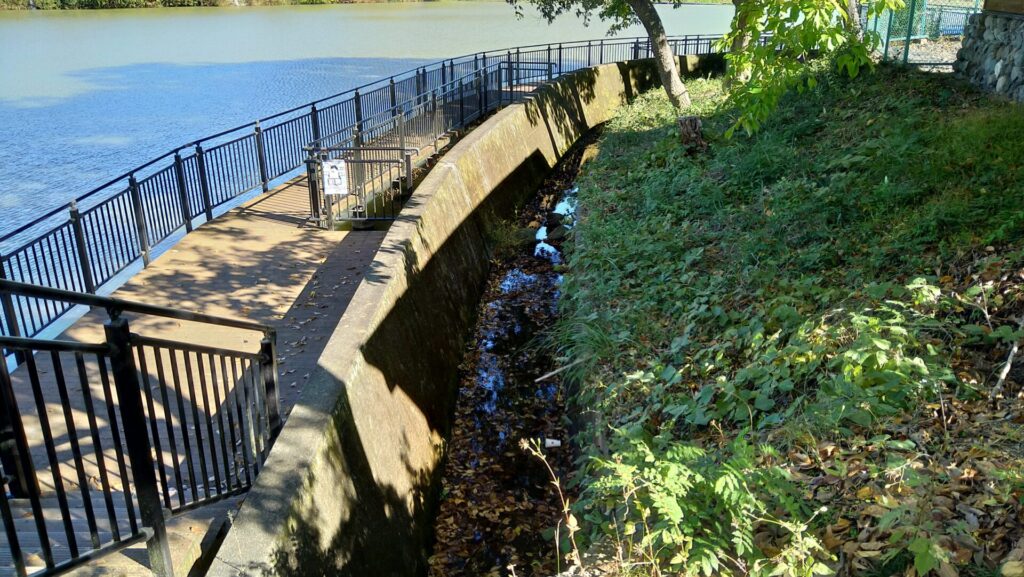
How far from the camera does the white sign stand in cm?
1057

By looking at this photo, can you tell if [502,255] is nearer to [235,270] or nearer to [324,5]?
[235,270]

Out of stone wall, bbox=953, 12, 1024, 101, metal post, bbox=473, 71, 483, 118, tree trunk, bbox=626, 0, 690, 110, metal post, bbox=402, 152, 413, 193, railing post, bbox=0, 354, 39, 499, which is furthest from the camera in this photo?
metal post, bbox=473, 71, 483, 118

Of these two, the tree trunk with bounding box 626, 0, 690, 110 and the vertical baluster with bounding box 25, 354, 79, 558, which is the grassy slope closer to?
the vertical baluster with bounding box 25, 354, 79, 558

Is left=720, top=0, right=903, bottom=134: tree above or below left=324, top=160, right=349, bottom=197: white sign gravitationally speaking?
above

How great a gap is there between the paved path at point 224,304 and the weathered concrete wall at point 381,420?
567 millimetres

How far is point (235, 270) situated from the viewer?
928cm

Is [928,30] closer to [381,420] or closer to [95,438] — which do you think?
[381,420]

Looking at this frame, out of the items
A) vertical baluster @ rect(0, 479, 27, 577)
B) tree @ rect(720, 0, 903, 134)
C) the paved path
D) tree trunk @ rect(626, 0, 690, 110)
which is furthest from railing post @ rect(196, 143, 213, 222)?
tree trunk @ rect(626, 0, 690, 110)

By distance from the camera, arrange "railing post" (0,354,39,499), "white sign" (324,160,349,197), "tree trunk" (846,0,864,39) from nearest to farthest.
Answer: "railing post" (0,354,39,499) → "tree trunk" (846,0,864,39) → "white sign" (324,160,349,197)

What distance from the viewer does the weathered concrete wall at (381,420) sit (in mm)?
3832

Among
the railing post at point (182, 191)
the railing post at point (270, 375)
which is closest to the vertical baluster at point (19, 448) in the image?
the railing post at point (270, 375)

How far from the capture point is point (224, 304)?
8250 mm

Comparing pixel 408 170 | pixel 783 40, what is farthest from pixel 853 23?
pixel 408 170

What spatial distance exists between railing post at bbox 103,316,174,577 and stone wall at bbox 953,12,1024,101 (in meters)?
9.43
